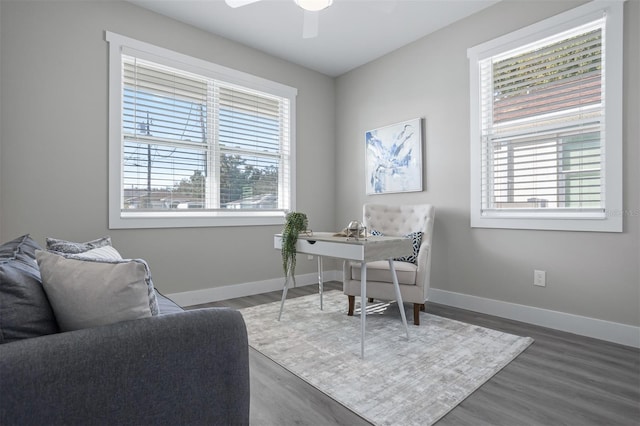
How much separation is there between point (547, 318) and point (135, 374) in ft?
9.82

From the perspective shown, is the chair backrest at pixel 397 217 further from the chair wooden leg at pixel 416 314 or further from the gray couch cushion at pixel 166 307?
the gray couch cushion at pixel 166 307

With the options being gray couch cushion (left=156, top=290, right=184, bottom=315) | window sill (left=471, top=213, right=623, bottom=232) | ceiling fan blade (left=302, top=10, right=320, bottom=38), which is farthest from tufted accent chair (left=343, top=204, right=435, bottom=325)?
ceiling fan blade (left=302, top=10, right=320, bottom=38)

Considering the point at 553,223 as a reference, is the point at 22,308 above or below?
below

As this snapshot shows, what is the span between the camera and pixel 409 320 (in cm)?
288

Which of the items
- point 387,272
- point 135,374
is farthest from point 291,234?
point 135,374

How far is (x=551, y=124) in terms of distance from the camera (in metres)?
2.75

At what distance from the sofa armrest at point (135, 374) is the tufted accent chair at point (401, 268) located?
1.88m

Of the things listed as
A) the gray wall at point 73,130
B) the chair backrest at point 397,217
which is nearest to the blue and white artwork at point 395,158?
the chair backrest at point 397,217

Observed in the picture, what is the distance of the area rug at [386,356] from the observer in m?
1.65

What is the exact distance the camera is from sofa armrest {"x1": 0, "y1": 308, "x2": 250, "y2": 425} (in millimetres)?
811

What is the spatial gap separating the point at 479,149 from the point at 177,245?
302cm

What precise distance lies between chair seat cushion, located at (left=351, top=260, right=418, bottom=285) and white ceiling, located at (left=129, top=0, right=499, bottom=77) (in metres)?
2.08

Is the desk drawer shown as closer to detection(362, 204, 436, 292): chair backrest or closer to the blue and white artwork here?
detection(362, 204, 436, 292): chair backrest

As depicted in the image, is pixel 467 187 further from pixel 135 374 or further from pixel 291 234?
pixel 135 374
